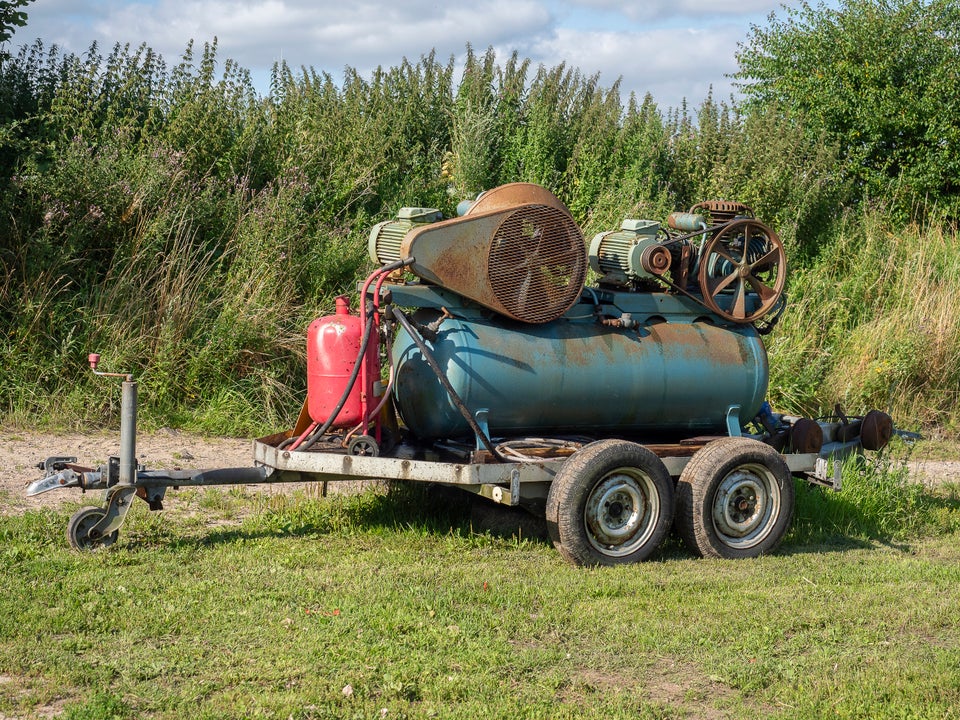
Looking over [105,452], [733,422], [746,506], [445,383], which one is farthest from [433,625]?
[105,452]

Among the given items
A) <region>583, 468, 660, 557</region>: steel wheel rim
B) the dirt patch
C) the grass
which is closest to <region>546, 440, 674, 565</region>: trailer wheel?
<region>583, 468, 660, 557</region>: steel wheel rim

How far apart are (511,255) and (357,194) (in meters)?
6.09

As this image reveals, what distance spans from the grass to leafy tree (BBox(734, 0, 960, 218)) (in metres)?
10.1

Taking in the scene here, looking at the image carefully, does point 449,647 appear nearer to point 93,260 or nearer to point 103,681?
point 103,681

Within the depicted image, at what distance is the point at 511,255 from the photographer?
704cm

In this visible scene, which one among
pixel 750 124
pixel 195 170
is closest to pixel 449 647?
pixel 195 170

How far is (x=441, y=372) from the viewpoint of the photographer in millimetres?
6668

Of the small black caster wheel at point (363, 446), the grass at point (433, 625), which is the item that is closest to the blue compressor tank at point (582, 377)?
the small black caster wheel at point (363, 446)

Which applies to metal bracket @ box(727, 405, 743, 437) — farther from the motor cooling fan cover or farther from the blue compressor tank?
the motor cooling fan cover

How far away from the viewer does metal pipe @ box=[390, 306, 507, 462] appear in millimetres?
6637

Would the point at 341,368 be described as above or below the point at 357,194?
below

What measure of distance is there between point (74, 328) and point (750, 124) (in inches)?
359

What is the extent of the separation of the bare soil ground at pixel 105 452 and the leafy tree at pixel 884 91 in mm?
7699

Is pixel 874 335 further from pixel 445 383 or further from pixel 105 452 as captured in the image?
pixel 105 452
